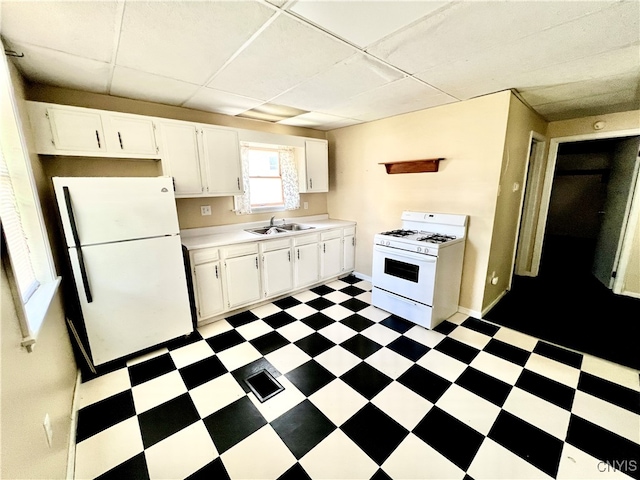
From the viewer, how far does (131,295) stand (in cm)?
213

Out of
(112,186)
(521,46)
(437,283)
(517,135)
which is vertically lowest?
(437,283)

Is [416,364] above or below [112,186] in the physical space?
below

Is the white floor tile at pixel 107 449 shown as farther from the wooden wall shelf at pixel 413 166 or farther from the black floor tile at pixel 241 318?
the wooden wall shelf at pixel 413 166

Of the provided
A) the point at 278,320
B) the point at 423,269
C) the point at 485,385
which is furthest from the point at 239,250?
the point at 485,385

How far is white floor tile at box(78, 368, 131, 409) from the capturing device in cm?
184

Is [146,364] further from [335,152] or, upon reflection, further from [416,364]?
[335,152]

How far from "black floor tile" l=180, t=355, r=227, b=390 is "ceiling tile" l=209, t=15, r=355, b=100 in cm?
234

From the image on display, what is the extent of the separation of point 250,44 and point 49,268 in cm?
205

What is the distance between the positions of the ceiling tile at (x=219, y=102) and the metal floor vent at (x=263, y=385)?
2.49m

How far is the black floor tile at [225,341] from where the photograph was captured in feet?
7.88

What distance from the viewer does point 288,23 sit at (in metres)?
1.38

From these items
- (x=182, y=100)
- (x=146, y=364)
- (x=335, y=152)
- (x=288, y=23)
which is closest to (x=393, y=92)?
(x=288, y=23)

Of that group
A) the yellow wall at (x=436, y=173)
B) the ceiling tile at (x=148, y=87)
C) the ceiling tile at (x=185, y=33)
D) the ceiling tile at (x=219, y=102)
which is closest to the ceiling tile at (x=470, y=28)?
the ceiling tile at (x=185, y=33)

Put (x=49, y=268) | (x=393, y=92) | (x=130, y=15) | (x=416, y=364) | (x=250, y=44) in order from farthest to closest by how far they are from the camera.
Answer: (x=393, y=92) → (x=416, y=364) → (x=49, y=268) → (x=250, y=44) → (x=130, y=15)
